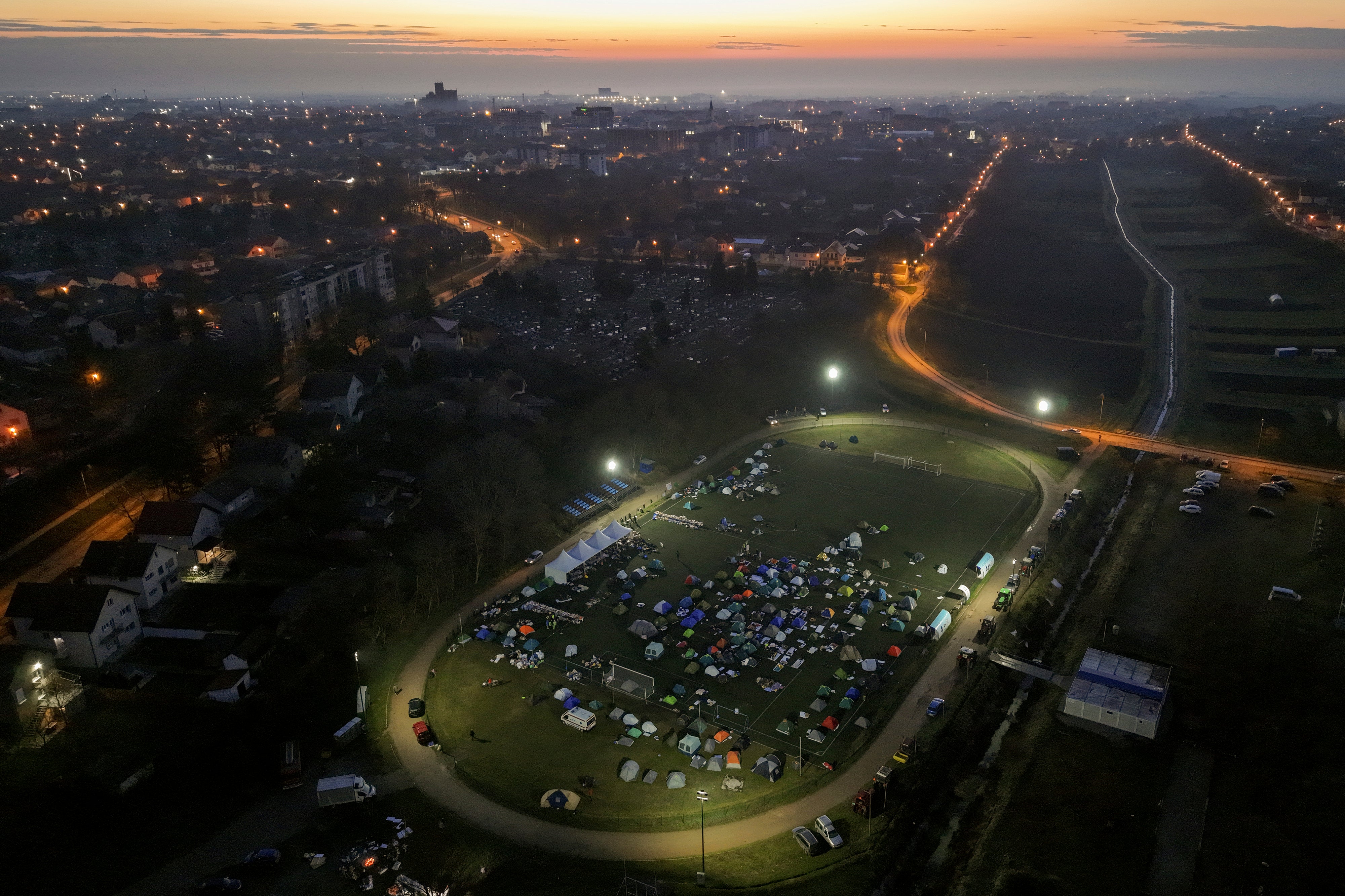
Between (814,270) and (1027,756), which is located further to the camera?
(814,270)

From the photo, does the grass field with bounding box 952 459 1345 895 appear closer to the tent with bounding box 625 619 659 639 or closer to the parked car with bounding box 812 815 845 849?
A: the parked car with bounding box 812 815 845 849

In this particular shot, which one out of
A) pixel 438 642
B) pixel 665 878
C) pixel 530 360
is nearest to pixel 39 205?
pixel 530 360

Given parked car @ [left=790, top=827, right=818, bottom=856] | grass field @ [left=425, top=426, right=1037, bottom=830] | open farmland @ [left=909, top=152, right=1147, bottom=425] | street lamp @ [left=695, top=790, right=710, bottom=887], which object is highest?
open farmland @ [left=909, top=152, right=1147, bottom=425]

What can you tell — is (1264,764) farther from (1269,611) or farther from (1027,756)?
(1269,611)

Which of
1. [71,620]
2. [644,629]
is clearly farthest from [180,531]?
[644,629]

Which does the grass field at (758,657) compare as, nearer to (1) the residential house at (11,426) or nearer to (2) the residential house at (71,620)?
(2) the residential house at (71,620)

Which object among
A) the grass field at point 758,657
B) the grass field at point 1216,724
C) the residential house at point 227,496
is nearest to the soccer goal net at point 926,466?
the grass field at point 758,657

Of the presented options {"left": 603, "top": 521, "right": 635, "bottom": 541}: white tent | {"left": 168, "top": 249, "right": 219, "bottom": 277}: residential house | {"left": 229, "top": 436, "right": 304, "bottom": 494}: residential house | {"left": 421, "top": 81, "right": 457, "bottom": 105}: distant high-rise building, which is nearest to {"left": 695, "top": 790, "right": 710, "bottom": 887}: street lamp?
{"left": 603, "top": 521, "right": 635, "bottom": 541}: white tent
